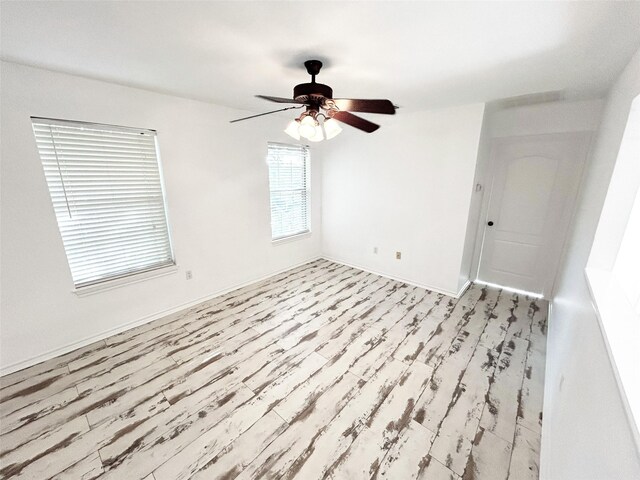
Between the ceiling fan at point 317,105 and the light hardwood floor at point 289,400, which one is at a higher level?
the ceiling fan at point 317,105

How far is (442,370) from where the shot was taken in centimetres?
212

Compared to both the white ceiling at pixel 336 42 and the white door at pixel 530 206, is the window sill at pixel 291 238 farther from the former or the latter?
the white door at pixel 530 206

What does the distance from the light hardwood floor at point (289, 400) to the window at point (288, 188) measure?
159 centimetres

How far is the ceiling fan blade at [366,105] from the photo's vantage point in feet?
5.11

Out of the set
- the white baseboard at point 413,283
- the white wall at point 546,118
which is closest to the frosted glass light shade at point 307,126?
the white wall at point 546,118

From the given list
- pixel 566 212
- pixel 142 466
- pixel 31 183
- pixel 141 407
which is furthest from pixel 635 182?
pixel 31 183

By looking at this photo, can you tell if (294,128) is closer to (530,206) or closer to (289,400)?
(289,400)

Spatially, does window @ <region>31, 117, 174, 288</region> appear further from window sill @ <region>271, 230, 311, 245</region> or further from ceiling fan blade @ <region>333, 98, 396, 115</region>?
ceiling fan blade @ <region>333, 98, 396, 115</region>

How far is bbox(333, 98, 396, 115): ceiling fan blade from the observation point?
1.56m

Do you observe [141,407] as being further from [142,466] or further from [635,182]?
[635,182]

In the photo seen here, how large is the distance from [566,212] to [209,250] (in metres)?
4.27

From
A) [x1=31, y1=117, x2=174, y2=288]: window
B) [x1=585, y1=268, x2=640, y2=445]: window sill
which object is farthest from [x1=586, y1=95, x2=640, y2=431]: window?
[x1=31, y1=117, x2=174, y2=288]: window

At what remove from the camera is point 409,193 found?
3.53 meters

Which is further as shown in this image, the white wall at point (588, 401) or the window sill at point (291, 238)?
the window sill at point (291, 238)
